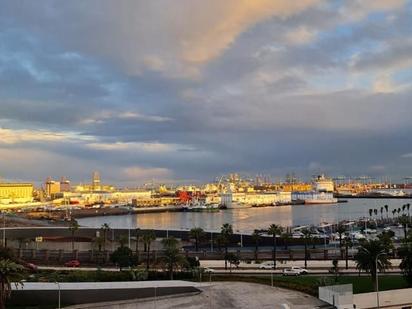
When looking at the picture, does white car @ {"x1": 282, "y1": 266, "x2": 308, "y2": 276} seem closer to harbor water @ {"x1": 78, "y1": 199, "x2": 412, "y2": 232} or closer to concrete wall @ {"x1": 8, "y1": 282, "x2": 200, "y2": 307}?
concrete wall @ {"x1": 8, "y1": 282, "x2": 200, "y2": 307}

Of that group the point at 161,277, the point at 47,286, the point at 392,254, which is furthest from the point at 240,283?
the point at 392,254

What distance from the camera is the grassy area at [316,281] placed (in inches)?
1277

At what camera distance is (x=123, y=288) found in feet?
97.3

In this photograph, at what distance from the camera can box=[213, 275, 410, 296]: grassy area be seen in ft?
106

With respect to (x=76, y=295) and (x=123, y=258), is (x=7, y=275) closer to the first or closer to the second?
(x=76, y=295)

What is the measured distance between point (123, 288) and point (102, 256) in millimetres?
21055

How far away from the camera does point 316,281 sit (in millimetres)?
34688

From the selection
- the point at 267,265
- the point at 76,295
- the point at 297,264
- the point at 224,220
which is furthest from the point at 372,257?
the point at 224,220

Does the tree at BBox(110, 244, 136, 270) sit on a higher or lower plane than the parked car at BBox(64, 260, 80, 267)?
higher

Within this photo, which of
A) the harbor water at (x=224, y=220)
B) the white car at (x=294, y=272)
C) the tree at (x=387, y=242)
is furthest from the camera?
the harbor water at (x=224, y=220)

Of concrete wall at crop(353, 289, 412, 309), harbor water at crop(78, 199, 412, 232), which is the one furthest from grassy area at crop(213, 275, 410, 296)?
harbor water at crop(78, 199, 412, 232)

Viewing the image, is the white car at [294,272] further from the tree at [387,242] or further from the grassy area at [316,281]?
Answer: the tree at [387,242]

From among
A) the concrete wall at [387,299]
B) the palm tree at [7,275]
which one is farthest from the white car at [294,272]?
the palm tree at [7,275]

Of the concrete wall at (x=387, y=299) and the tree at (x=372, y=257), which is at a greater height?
the tree at (x=372, y=257)
